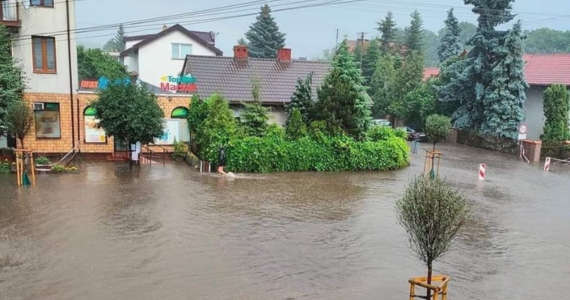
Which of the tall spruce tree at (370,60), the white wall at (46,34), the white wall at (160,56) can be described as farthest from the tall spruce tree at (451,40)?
the white wall at (46,34)

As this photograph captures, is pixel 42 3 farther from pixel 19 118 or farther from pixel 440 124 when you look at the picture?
pixel 440 124

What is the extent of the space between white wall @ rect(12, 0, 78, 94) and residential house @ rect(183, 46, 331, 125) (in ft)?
22.2

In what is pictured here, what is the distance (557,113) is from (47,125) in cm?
3023

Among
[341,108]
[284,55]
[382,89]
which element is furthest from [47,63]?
[382,89]

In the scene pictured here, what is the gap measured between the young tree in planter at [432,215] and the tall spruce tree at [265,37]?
184 feet

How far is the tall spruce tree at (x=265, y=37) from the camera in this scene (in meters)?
62.2

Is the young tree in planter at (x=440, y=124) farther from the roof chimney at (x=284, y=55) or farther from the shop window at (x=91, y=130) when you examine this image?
the shop window at (x=91, y=130)

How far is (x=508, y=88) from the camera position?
33438 mm

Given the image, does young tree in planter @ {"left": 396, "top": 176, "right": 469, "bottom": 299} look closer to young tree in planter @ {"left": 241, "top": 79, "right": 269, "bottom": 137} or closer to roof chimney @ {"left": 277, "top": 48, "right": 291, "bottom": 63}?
young tree in planter @ {"left": 241, "top": 79, "right": 269, "bottom": 137}

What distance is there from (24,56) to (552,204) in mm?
24253

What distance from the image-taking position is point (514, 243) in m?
12.6

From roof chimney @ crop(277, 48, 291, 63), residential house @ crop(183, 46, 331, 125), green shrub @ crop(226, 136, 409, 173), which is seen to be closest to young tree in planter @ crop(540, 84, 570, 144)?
green shrub @ crop(226, 136, 409, 173)

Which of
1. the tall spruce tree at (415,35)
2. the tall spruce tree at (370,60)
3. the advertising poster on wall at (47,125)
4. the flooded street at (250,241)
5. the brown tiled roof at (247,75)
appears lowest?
the flooded street at (250,241)

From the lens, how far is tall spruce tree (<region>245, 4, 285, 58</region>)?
204 feet
